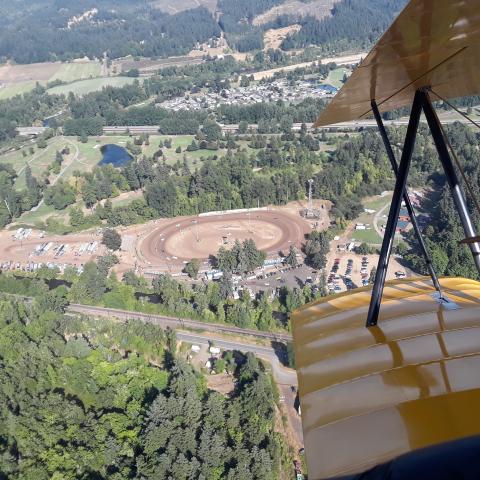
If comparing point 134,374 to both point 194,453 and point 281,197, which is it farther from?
point 281,197

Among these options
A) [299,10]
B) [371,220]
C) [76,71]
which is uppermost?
[299,10]

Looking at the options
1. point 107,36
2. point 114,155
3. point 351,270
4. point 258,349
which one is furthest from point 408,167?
point 107,36

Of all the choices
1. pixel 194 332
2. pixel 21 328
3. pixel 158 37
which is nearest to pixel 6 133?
pixel 21 328

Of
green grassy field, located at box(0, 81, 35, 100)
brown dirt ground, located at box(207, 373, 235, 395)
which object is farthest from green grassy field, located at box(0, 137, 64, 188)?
brown dirt ground, located at box(207, 373, 235, 395)

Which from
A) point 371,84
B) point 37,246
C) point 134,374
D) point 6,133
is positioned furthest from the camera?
point 6,133

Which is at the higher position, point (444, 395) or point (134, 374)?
point (444, 395)

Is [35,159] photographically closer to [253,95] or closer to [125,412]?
[253,95]

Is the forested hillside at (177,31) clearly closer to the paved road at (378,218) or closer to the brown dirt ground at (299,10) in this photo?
the brown dirt ground at (299,10)

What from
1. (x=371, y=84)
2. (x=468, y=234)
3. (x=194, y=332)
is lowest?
(x=194, y=332)
